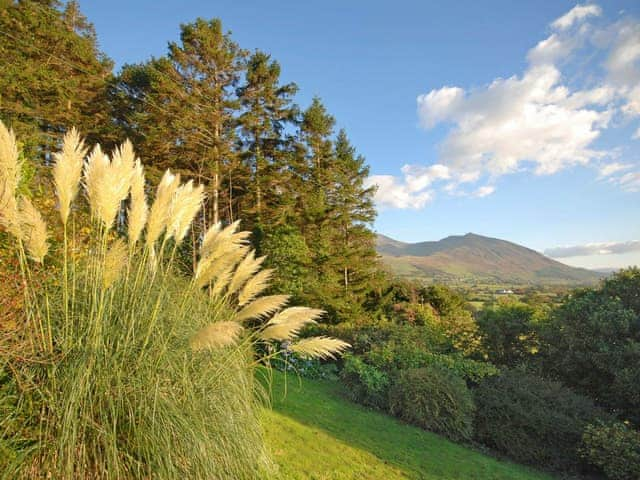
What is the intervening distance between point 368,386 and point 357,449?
2.94 metres

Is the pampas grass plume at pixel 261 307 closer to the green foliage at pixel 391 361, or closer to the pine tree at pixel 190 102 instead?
the green foliage at pixel 391 361

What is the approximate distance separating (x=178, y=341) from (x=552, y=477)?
655cm

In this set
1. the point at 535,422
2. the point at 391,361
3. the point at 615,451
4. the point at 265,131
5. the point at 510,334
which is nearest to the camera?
the point at 615,451

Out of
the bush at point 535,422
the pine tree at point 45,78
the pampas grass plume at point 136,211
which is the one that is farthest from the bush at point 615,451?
the pine tree at point 45,78

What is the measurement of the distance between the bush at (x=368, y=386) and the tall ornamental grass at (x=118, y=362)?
5082 millimetres

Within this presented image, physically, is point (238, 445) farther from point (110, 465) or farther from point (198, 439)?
point (110, 465)

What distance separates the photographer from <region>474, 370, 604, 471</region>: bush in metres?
5.87

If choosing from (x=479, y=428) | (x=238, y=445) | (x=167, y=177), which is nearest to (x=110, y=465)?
(x=238, y=445)

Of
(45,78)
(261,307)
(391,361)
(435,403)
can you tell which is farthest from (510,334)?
(45,78)

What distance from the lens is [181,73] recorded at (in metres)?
13.9

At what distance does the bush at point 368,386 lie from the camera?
22.9ft

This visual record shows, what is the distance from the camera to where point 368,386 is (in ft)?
23.3

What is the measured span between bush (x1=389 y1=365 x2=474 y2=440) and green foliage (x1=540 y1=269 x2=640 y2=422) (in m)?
3.35

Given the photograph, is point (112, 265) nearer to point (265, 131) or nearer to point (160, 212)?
point (160, 212)
